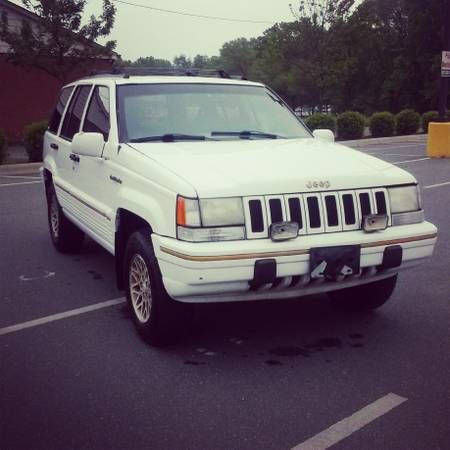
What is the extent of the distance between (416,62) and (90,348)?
4859cm

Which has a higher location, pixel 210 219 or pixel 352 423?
pixel 210 219

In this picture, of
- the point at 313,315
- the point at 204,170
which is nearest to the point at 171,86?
the point at 204,170

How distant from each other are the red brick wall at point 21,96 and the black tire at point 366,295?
1945 centimetres

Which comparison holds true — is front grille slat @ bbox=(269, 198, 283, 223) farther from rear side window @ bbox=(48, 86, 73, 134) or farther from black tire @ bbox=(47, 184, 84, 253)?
rear side window @ bbox=(48, 86, 73, 134)

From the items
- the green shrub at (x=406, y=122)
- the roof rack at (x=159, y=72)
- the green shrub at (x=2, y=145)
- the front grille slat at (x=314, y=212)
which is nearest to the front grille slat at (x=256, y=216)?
the front grille slat at (x=314, y=212)

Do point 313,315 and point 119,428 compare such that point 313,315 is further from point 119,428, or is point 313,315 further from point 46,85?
point 46,85

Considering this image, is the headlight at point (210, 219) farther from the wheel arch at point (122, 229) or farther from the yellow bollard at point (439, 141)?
the yellow bollard at point (439, 141)

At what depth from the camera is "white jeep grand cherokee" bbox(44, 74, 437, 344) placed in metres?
3.71

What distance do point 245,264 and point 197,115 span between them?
1881 mm

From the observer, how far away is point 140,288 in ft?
14.1

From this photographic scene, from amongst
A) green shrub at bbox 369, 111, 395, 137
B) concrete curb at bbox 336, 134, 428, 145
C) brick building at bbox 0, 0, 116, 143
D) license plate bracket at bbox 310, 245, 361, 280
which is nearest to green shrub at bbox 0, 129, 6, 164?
brick building at bbox 0, 0, 116, 143

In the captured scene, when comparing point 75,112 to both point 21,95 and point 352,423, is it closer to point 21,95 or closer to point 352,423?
point 352,423

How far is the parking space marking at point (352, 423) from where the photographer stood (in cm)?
304

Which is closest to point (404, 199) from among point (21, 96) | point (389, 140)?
point (21, 96)
